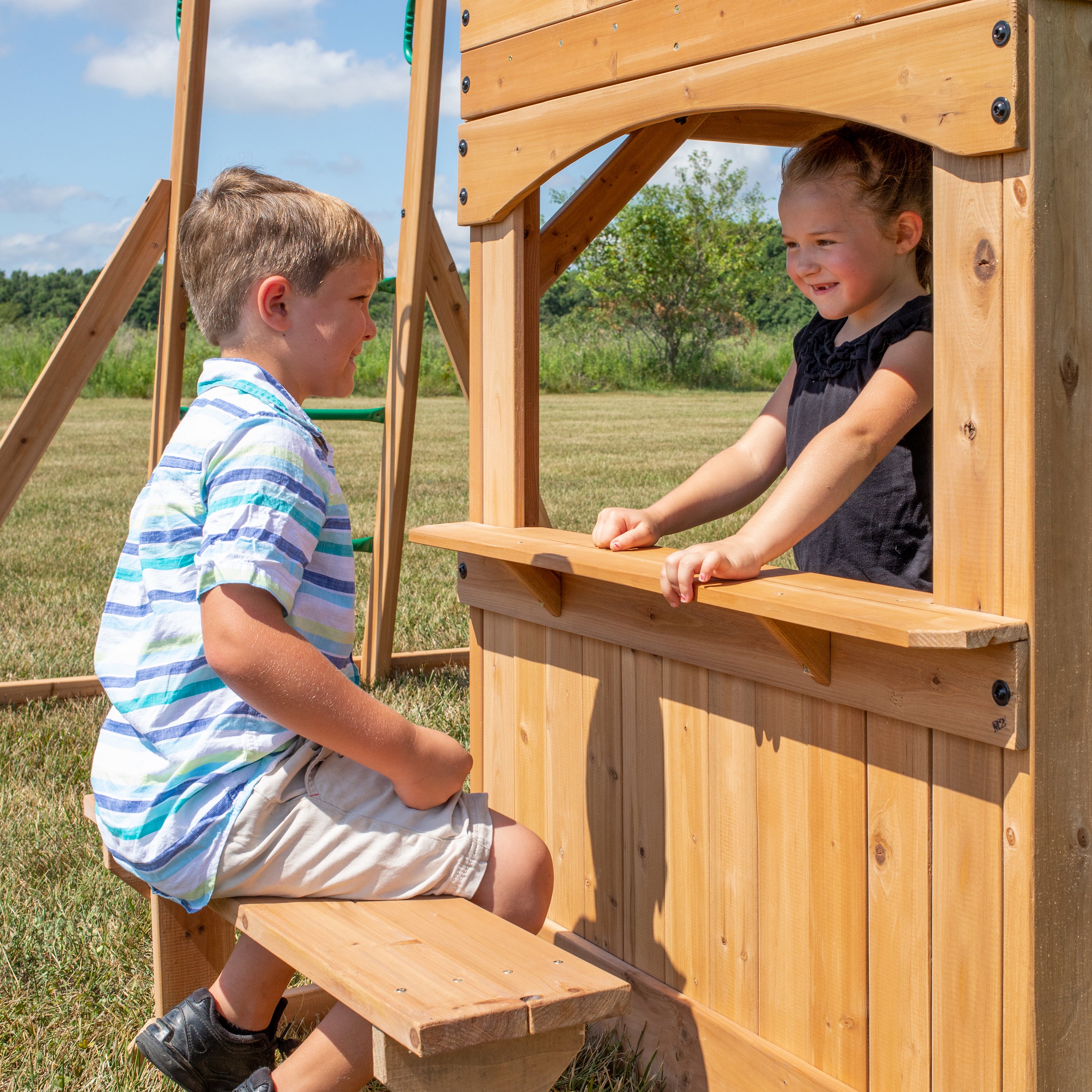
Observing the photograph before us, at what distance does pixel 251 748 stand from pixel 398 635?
4.18m

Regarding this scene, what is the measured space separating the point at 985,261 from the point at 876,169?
0.59 meters

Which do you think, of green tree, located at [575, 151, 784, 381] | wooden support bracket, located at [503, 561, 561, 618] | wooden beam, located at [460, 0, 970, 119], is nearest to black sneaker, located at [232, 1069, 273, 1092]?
wooden support bracket, located at [503, 561, 561, 618]

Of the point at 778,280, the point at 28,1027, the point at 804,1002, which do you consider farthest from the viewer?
the point at 778,280

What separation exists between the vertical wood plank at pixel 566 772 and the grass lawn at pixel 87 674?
0.34 metres

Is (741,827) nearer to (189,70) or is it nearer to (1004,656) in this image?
(1004,656)

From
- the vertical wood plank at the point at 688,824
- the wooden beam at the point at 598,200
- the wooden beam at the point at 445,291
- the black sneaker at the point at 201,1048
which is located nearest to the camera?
the black sneaker at the point at 201,1048

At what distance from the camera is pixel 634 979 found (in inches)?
95.7

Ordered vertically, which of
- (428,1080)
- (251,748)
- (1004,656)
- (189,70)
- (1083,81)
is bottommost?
(428,1080)

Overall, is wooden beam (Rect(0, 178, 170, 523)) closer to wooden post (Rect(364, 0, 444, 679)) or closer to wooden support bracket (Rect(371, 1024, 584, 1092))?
wooden post (Rect(364, 0, 444, 679))

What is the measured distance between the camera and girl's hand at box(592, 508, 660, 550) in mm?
2307

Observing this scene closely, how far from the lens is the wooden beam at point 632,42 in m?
1.85

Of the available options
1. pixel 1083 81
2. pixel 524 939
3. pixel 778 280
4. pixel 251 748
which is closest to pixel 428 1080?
pixel 524 939

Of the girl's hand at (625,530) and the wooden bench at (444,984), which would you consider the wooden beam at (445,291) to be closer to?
the girl's hand at (625,530)

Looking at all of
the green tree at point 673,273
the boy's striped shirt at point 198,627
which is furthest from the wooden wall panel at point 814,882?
the green tree at point 673,273
